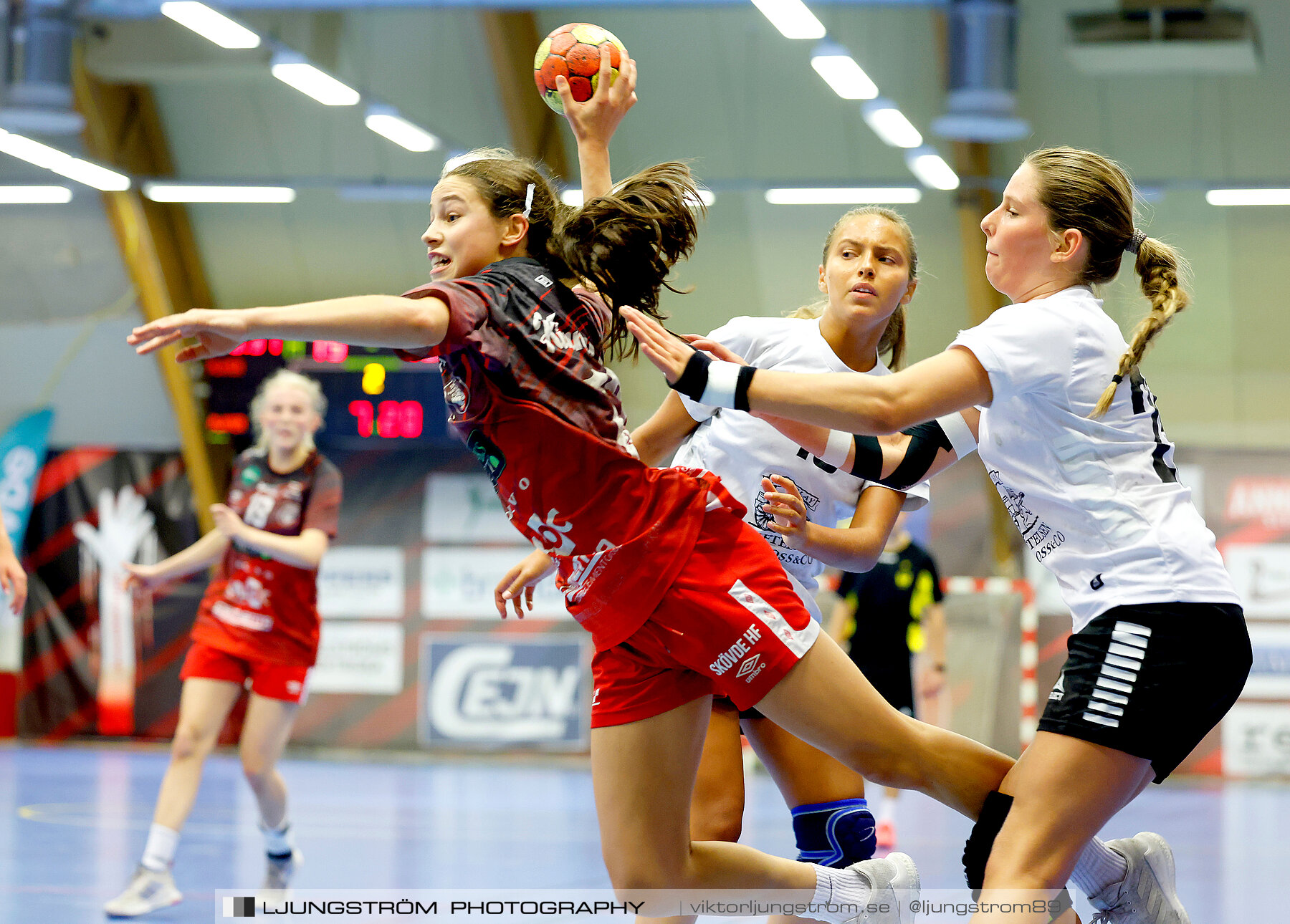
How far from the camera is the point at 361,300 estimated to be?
2.28 m

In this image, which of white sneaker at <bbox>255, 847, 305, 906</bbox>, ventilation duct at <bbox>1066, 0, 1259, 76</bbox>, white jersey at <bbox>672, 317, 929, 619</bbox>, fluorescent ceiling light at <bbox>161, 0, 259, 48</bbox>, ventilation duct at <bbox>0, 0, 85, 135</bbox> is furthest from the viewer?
ventilation duct at <bbox>0, 0, 85, 135</bbox>

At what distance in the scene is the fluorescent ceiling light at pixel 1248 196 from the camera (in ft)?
34.8

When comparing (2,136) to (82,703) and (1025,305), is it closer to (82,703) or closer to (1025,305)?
(82,703)

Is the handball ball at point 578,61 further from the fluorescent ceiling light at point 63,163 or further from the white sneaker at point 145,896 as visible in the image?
the fluorescent ceiling light at point 63,163

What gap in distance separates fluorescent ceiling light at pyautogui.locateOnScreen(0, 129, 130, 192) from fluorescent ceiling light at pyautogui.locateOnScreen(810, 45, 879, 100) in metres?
5.81

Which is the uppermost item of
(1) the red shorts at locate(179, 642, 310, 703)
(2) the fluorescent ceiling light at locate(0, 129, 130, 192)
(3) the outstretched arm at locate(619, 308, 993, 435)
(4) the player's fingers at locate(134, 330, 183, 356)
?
(2) the fluorescent ceiling light at locate(0, 129, 130, 192)

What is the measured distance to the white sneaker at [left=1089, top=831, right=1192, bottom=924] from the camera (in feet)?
9.57

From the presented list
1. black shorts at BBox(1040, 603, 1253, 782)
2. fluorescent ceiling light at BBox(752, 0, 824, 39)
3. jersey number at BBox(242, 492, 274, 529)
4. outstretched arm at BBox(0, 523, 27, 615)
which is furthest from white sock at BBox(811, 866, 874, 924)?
fluorescent ceiling light at BBox(752, 0, 824, 39)

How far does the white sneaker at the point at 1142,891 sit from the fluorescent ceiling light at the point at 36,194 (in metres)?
11.1

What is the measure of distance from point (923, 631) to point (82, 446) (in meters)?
7.03

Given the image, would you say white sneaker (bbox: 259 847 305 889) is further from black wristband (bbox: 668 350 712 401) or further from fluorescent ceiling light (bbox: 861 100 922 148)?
fluorescent ceiling light (bbox: 861 100 922 148)

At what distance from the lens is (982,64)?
10.1 metres

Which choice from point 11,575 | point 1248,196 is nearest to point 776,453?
point 11,575

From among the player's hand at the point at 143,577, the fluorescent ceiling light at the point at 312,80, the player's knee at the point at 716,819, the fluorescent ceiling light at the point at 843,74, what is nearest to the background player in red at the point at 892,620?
the player's hand at the point at 143,577
